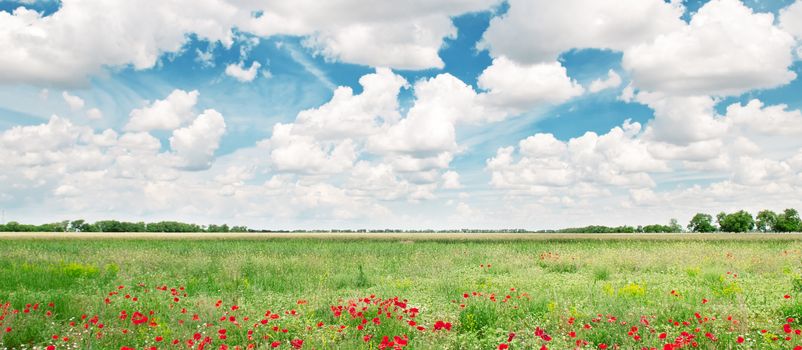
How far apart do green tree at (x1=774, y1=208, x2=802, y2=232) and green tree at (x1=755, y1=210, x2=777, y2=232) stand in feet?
4.94

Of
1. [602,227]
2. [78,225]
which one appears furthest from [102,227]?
[602,227]

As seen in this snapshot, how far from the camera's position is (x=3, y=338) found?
336 inches

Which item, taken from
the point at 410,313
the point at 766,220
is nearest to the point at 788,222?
the point at 766,220

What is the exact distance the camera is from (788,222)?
142 metres

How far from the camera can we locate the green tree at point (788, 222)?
139750 mm

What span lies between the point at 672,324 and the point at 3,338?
11263 mm

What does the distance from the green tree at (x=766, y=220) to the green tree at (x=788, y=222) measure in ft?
4.94

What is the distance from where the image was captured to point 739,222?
474 ft

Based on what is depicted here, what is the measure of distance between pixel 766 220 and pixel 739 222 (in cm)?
982

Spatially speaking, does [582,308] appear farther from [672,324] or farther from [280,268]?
[280,268]

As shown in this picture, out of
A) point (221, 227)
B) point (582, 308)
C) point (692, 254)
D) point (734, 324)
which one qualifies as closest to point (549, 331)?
point (582, 308)

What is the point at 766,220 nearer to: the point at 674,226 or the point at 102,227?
the point at 674,226

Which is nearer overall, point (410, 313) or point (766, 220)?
point (410, 313)

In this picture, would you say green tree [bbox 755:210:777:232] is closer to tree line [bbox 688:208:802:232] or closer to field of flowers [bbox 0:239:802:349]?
A: tree line [bbox 688:208:802:232]
